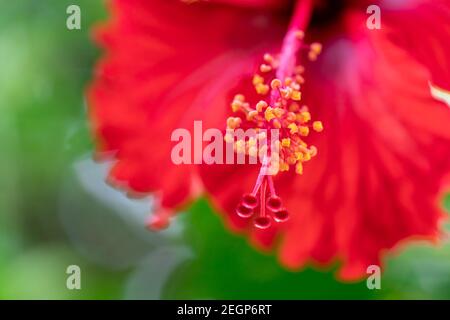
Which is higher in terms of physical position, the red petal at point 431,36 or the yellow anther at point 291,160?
the red petal at point 431,36

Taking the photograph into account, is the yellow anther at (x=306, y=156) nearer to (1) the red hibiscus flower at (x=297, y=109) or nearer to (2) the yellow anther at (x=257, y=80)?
(1) the red hibiscus flower at (x=297, y=109)

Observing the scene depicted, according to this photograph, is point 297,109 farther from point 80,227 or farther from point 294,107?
point 80,227

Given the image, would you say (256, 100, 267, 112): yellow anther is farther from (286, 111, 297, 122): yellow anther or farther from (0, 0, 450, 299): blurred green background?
(0, 0, 450, 299): blurred green background

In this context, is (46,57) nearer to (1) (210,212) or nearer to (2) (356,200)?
(1) (210,212)

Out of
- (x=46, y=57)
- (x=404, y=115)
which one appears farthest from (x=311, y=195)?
(x=46, y=57)

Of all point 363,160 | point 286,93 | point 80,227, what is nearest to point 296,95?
point 286,93

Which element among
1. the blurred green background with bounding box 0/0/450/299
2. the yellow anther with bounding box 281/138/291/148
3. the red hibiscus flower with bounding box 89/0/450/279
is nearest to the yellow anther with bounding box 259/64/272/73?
the red hibiscus flower with bounding box 89/0/450/279

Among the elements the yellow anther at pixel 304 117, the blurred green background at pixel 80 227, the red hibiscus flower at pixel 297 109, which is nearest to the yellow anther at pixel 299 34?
the red hibiscus flower at pixel 297 109
